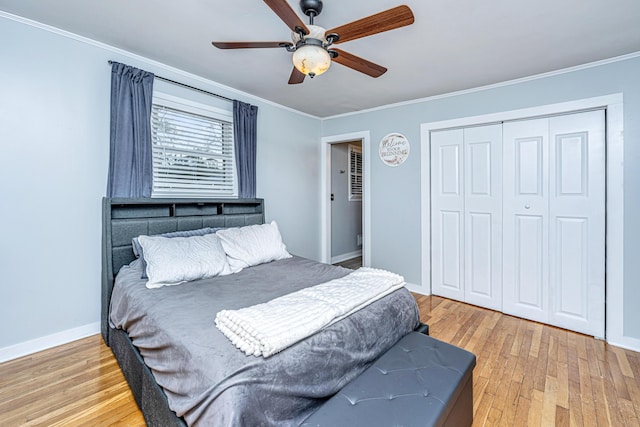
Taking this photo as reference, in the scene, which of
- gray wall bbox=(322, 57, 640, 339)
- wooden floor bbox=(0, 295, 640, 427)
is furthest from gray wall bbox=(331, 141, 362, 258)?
wooden floor bbox=(0, 295, 640, 427)

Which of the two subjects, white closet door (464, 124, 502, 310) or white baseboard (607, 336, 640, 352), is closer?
white baseboard (607, 336, 640, 352)

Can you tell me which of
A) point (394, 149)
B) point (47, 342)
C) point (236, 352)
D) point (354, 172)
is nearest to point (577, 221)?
point (394, 149)

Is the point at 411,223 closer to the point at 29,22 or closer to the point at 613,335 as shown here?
the point at 613,335

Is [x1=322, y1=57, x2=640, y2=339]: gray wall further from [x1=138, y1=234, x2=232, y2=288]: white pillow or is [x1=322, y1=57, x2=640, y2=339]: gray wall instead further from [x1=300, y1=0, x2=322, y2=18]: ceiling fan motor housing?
[x1=138, y1=234, x2=232, y2=288]: white pillow

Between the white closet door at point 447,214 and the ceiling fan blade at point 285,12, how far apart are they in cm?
242

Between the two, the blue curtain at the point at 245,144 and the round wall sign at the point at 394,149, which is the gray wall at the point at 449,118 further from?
the blue curtain at the point at 245,144

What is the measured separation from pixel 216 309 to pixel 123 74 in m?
2.18

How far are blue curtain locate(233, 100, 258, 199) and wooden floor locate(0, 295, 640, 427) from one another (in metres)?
1.95

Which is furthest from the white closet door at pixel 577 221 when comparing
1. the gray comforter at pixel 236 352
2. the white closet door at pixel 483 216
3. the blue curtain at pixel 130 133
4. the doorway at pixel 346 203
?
the blue curtain at pixel 130 133

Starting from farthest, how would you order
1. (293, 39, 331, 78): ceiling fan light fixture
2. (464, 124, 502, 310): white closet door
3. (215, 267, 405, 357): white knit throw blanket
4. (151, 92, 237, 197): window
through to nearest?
(464, 124, 502, 310): white closet door < (151, 92, 237, 197): window < (293, 39, 331, 78): ceiling fan light fixture < (215, 267, 405, 357): white knit throw blanket

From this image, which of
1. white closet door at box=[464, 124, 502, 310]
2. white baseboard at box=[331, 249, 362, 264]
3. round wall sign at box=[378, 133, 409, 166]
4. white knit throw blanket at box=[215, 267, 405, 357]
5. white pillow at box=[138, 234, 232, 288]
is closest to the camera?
white knit throw blanket at box=[215, 267, 405, 357]

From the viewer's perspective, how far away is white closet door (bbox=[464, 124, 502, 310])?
10.1 ft

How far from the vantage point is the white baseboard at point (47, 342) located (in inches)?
81.0

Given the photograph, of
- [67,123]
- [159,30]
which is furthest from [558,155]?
[67,123]
